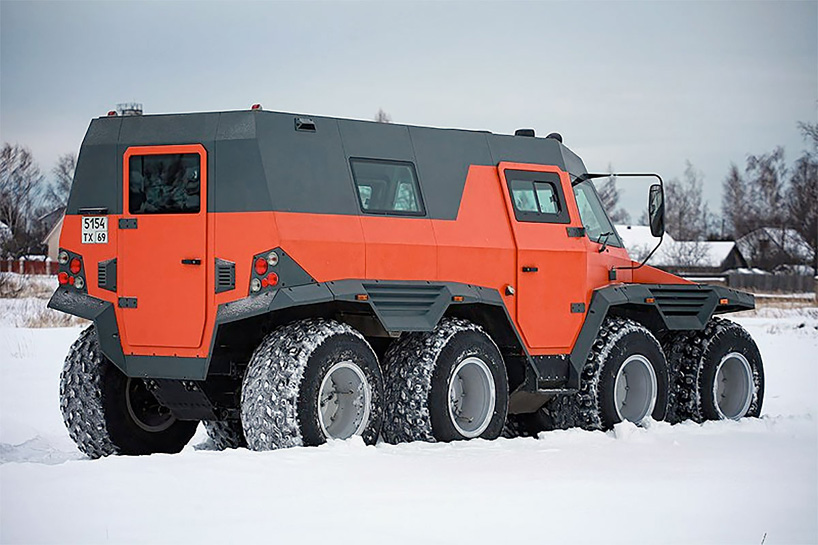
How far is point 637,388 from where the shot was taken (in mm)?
13195

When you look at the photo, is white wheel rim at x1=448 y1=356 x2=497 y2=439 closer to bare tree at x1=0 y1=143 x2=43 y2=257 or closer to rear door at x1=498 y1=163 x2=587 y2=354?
rear door at x1=498 y1=163 x2=587 y2=354

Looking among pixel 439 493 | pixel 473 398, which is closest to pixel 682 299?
pixel 473 398

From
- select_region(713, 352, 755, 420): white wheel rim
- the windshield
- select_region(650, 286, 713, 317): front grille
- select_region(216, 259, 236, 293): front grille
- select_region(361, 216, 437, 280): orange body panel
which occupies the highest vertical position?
the windshield

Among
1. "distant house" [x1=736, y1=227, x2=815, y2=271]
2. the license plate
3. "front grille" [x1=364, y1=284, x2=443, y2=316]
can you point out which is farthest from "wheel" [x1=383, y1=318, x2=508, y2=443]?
"distant house" [x1=736, y1=227, x2=815, y2=271]

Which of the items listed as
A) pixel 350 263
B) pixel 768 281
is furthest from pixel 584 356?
pixel 768 281

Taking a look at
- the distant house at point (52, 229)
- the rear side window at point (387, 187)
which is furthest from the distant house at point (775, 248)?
the rear side window at point (387, 187)

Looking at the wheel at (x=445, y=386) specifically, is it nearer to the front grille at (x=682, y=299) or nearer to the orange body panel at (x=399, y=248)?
the orange body panel at (x=399, y=248)

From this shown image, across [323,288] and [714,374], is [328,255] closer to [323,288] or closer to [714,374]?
[323,288]

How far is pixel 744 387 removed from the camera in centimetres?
1415

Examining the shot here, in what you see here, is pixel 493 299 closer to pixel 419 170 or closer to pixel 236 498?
pixel 419 170

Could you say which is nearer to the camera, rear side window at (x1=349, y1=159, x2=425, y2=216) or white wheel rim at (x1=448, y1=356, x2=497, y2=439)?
rear side window at (x1=349, y1=159, x2=425, y2=216)

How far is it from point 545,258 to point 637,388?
188cm

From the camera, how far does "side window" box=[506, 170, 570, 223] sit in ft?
40.9

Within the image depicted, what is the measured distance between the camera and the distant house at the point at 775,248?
8625 centimetres
